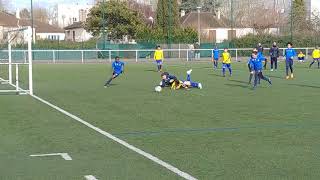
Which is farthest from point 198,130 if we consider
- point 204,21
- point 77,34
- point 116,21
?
point 77,34

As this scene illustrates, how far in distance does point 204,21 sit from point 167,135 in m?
77.0

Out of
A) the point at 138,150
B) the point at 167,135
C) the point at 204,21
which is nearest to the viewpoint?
the point at 138,150

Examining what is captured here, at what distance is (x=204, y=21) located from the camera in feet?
284

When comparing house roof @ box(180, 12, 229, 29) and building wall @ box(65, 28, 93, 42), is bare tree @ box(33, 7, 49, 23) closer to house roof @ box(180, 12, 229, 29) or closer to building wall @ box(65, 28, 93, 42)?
building wall @ box(65, 28, 93, 42)

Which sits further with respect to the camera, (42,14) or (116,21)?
(42,14)

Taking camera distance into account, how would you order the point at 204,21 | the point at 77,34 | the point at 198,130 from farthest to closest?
1. the point at 77,34
2. the point at 204,21
3. the point at 198,130

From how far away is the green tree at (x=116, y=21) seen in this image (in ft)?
212

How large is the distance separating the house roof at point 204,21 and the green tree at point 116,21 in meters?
19.6

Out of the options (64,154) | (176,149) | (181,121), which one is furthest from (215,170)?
(181,121)

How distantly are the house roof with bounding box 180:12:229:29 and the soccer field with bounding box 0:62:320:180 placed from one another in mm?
66738

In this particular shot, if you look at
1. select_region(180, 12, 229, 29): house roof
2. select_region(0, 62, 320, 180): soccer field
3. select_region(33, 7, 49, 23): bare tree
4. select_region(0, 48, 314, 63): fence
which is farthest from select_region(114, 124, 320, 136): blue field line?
select_region(33, 7, 49, 23): bare tree

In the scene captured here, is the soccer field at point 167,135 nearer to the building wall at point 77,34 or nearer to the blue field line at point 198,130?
the blue field line at point 198,130

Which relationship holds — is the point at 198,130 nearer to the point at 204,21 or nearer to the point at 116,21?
the point at 116,21

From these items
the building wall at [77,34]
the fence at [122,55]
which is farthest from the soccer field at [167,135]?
the building wall at [77,34]
